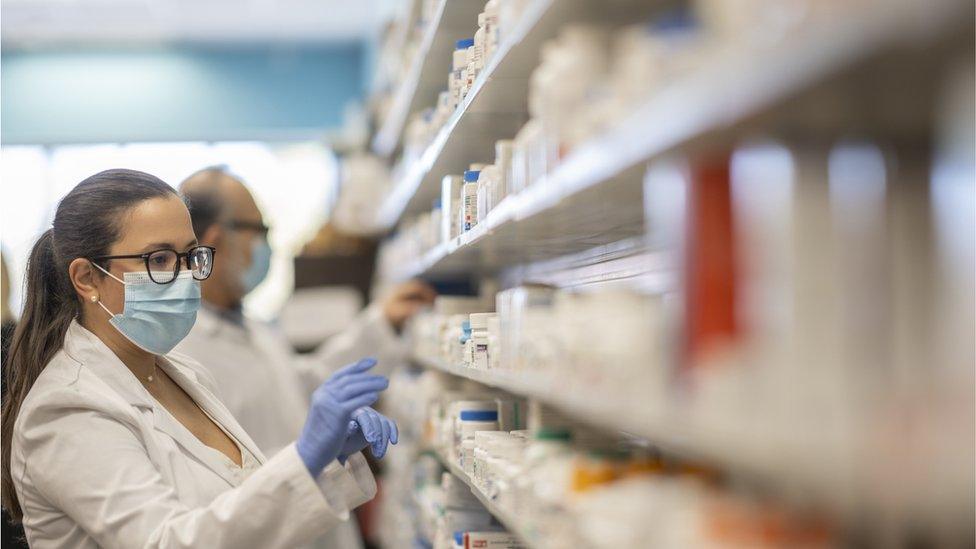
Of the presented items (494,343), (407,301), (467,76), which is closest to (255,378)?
(407,301)

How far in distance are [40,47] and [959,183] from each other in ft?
32.2

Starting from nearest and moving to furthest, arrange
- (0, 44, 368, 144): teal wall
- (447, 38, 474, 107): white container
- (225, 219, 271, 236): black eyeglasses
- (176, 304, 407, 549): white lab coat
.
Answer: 1. (447, 38, 474, 107): white container
2. (176, 304, 407, 549): white lab coat
3. (225, 219, 271, 236): black eyeglasses
4. (0, 44, 368, 144): teal wall

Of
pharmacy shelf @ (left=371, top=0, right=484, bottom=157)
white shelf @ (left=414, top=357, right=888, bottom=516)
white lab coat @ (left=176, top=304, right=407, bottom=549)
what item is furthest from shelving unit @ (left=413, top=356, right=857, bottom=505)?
white lab coat @ (left=176, top=304, right=407, bottom=549)

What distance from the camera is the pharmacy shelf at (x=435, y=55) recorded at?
2.92m

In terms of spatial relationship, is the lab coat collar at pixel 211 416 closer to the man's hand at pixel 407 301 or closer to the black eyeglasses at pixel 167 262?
the black eyeglasses at pixel 167 262

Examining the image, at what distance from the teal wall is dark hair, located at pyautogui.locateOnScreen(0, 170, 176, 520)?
6.91 m

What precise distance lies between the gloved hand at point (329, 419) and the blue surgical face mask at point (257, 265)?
176 centimetres

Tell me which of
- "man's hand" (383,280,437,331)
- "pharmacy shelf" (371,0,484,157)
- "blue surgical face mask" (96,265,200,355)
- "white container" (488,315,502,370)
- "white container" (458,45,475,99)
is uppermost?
"pharmacy shelf" (371,0,484,157)

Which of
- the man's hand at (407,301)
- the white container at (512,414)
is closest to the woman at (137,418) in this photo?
the white container at (512,414)

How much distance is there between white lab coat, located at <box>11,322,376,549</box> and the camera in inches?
83.9

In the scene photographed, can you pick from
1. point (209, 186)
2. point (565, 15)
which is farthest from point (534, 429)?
point (209, 186)

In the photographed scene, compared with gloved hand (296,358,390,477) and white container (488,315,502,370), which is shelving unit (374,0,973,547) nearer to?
white container (488,315,502,370)

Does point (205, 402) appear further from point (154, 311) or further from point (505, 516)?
point (505, 516)

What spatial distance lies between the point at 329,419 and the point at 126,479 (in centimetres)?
45
